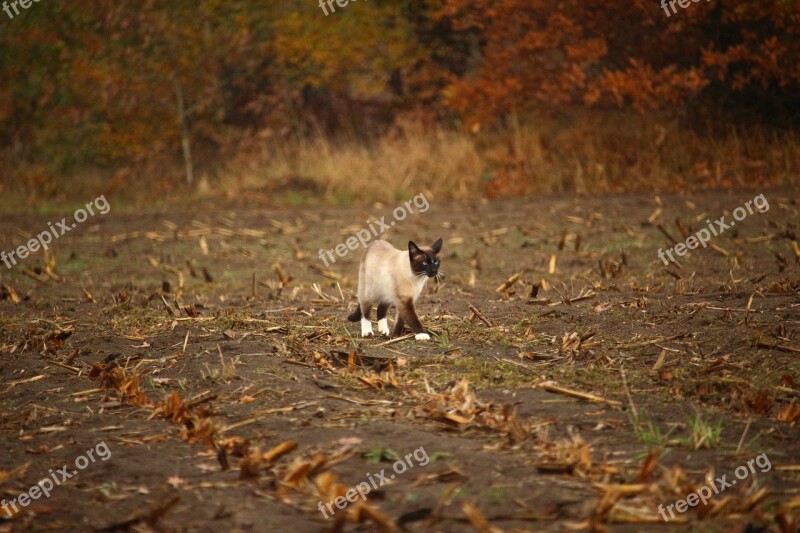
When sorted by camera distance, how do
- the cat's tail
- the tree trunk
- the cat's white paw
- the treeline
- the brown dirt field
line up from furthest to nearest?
the tree trunk → the treeline → the cat's tail → the cat's white paw → the brown dirt field

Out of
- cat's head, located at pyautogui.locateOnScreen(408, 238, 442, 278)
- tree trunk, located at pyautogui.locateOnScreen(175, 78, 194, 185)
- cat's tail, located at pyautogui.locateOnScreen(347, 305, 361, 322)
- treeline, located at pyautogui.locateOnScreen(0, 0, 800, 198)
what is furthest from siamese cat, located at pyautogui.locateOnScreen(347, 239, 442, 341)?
tree trunk, located at pyautogui.locateOnScreen(175, 78, 194, 185)

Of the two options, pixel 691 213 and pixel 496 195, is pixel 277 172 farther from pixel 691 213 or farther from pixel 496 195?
pixel 691 213

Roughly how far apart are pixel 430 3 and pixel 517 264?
14646 millimetres

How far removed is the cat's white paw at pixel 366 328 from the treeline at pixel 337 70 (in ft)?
43.3

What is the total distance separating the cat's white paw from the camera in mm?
8156

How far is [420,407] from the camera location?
625 centimetres

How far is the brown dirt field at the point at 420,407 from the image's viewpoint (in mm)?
4820

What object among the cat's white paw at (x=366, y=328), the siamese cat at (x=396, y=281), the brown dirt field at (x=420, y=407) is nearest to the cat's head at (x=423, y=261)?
the siamese cat at (x=396, y=281)

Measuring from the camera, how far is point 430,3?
85.5ft

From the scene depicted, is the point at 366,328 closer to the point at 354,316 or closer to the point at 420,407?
the point at 354,316

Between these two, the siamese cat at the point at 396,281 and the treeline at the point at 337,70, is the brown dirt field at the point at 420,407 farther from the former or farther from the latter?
the treeline at the point at 337,70

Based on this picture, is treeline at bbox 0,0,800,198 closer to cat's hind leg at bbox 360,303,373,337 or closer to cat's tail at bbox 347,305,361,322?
cat's tail at bbox 347,305,361,322

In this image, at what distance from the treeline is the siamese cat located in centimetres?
1302

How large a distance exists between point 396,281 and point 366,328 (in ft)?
1.87
